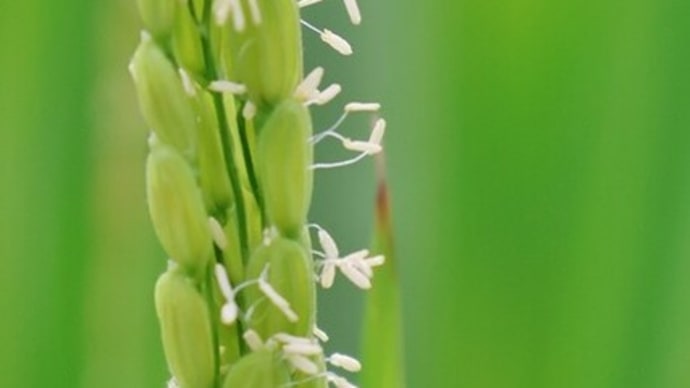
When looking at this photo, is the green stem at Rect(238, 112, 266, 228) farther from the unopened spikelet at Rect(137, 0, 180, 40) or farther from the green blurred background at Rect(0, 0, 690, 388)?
the green blurred background at Rect(0, 0, 690, 388)

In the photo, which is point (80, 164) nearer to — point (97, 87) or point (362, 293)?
point (97, 87)

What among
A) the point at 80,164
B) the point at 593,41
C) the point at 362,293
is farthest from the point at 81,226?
the point at 593,41

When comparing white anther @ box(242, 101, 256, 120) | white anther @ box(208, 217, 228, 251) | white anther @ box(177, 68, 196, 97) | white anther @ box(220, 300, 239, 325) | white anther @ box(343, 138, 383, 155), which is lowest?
white anther @ box(220, 300, 239, 325)

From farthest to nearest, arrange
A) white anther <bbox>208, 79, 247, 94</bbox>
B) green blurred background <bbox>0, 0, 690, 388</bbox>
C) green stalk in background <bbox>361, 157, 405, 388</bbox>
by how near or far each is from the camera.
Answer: green blurred background <bbox>0, 0, 690, 388</bbox>
green stalk in background <bbox>361, 157, 405, 388</bbox>
white anther <bbox>208, 79, 247, 94</bbox>

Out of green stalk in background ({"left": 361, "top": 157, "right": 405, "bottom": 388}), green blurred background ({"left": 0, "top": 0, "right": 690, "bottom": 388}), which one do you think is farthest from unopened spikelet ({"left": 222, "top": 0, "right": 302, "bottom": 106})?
green blurred background ({"left": 0, "top": 0, "right": 690, "bottom": 388})

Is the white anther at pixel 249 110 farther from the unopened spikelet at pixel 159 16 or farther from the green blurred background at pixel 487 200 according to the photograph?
the green blurred background at pixel 487 200
